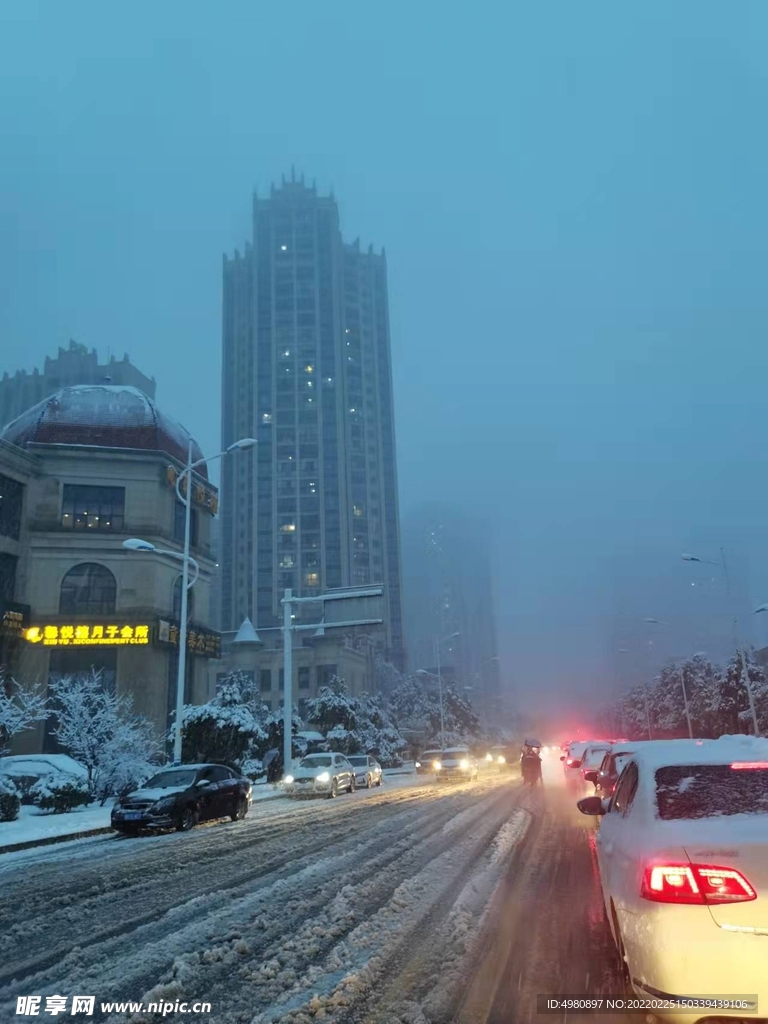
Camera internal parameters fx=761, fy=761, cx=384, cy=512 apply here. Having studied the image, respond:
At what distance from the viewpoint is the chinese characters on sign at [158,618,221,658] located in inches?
1736

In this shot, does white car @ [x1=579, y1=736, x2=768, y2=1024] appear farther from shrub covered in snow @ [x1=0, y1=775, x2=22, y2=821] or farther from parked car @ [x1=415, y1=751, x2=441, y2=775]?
parked car @ [x1=415, y1=751, x2=441, y2=775]

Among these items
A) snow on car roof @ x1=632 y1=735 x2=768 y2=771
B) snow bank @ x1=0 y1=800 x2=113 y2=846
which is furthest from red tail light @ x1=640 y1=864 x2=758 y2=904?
snow bank @ x1=0 y1=800 x2=113 y2=846

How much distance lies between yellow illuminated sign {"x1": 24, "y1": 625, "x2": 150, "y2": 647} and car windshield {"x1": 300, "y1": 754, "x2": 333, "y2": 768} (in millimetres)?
18427

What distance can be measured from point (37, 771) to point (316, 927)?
21215mm

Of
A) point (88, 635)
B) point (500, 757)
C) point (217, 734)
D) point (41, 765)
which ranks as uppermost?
point (88, 635)

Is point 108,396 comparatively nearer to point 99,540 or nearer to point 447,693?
point 99,540

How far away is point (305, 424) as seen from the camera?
147 m

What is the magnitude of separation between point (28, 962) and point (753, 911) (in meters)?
→ 5.82

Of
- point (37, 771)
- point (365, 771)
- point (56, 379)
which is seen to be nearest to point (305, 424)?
point (56, 379)

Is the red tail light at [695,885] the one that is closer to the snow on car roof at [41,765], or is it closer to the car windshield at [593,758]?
the car windshield at [593,758]

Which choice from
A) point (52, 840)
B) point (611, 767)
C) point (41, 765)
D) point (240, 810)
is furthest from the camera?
point (41, 765)

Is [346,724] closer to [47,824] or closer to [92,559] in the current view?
[92,559]

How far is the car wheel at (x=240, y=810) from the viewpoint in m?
19.5

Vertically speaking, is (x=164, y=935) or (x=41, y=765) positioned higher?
(x=41, y=765)
